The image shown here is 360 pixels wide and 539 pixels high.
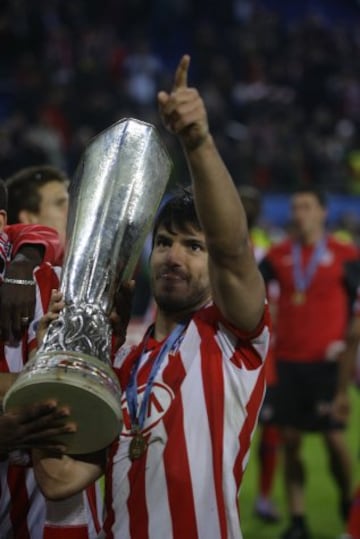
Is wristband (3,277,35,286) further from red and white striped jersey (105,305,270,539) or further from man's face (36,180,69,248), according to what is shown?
man's face (36,180,69,248)

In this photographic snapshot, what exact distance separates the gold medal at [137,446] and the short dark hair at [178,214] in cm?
47

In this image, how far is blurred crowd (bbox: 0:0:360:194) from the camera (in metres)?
14.1

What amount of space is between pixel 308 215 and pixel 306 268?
1.01 feet

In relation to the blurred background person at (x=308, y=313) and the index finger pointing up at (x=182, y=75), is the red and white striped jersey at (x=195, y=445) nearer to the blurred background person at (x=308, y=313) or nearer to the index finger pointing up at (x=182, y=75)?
the index finger pointing up at (x=182, y=75)

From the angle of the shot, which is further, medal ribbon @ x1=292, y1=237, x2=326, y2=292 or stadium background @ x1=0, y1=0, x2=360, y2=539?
stadium background @ x1=0, y1=0, x2=360, y2=539

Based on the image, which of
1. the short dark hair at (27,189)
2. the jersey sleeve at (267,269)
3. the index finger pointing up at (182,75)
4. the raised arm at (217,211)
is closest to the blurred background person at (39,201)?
the short dark hair at (27,189)

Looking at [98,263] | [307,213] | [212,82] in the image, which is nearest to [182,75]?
[98,263]

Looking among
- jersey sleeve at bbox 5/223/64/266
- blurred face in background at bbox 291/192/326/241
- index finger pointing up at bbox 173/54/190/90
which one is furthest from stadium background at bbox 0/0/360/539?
index finger pointing up at bbox 173/54/190/90

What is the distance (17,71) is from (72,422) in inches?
552

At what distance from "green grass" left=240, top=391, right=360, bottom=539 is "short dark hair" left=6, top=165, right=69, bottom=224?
261 cm

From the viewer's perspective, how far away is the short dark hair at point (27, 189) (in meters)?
3.43

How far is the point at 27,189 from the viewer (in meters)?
3.46

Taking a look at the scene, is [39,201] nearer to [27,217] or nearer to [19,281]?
[27,217]

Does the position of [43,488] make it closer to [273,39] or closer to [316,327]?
[316,327]
